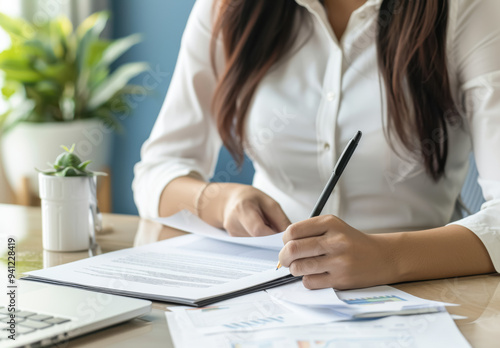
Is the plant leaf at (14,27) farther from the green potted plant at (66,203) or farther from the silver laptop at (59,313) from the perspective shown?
the silver laptop at (59,313)

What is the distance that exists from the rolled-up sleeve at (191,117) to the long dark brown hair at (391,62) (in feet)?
0.15

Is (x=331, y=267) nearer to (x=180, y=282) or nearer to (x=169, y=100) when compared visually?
(x=180, y=282)

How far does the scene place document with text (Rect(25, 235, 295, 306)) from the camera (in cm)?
70

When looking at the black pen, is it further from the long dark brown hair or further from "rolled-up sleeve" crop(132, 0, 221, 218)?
"rolled-up sleeve" crop(132, 0, 221, 218)

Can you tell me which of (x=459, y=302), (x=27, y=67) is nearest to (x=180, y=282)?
(x=459, y=302)

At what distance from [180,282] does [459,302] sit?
12.6 inches

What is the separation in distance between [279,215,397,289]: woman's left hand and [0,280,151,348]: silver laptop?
0.63 ft

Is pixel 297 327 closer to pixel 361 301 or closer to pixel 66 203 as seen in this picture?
pixel 361 301

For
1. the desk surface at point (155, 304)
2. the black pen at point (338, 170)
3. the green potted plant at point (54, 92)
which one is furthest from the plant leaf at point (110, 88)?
the black pen at point (338, 170)

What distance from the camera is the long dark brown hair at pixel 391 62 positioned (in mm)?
1099

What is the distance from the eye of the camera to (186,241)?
3.21 ft

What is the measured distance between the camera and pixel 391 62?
3.72ft

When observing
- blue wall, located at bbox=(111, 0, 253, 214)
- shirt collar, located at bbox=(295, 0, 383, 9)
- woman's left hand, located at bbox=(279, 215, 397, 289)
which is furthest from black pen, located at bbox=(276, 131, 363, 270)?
blue wall, located at bbox=(111, 0, 253, 214)

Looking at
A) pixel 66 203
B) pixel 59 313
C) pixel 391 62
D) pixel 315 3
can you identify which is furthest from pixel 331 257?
pixel 315 3
